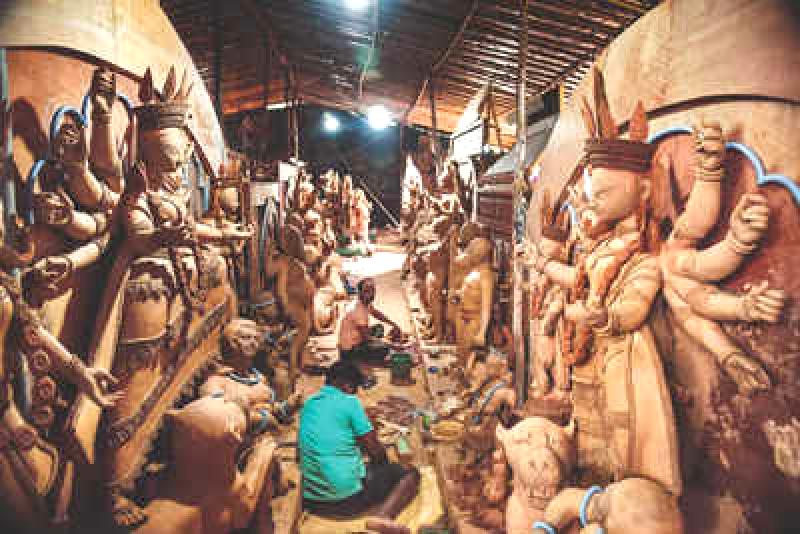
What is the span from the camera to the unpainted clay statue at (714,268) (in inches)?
73.2

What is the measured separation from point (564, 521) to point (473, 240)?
4.41 metres

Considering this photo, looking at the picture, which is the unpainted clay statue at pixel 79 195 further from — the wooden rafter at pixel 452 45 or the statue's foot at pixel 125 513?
the wooden rafter at pixel 452 45

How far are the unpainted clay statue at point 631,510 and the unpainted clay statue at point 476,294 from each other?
3786 mm

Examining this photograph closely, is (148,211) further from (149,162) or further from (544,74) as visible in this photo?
(544,74)

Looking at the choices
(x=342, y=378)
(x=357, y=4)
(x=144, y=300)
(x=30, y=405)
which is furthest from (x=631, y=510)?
(x=357, y=4)

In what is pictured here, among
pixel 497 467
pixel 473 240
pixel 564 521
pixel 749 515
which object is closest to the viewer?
pixel 749 515

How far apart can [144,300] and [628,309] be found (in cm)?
302

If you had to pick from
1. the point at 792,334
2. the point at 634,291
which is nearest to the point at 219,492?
the point at 634,291

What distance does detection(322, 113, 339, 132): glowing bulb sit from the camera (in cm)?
2417

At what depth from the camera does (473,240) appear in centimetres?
666

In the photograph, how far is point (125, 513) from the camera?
114 inches

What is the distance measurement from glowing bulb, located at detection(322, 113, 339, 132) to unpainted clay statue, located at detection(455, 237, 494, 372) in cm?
1954

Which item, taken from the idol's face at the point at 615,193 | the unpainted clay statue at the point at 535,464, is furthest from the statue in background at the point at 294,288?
the idol's face at the point at 615,193

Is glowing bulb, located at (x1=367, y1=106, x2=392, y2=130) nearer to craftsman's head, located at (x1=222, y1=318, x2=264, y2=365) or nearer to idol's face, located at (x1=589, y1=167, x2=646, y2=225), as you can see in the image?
craftsman's head, located at (x1=222, y1=318, x2=264, y2=365)
